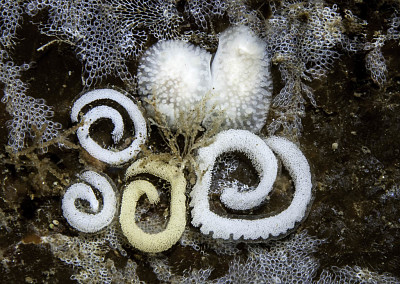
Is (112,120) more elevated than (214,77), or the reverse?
(214,77)

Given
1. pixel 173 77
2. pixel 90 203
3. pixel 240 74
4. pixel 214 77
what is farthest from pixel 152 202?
pixel 240 74

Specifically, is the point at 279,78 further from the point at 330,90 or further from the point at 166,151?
the point at 166,151

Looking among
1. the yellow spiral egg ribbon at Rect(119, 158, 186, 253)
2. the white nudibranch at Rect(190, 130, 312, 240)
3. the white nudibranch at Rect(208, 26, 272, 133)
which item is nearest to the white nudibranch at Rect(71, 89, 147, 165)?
the yellow spiral egg ribbon at Rect(119, 158, 186, 253)

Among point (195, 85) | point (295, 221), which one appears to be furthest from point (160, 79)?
point (295, 221)

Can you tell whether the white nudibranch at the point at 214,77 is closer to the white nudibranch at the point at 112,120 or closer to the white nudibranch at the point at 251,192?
the white nudibranch at the point at 112,120

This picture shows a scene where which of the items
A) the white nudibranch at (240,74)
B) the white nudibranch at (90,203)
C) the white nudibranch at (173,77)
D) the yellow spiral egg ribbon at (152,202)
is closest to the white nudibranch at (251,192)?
the yellow spiral egg ribbon at (152,202)

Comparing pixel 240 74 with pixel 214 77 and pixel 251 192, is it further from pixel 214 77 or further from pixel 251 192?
pixel 251 192

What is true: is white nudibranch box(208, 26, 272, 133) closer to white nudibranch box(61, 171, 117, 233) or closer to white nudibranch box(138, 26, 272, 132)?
white nudibranch box(138, 26, 272, 132)
